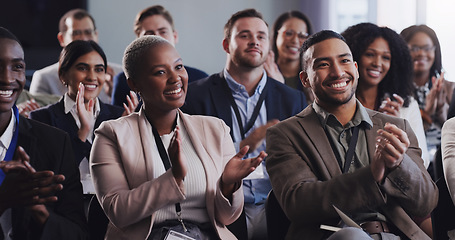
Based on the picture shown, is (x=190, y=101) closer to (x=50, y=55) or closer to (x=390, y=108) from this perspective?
(x=390, y=108)

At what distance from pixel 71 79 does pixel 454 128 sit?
2.11 m

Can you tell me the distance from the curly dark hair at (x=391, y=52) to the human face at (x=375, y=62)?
2 centimetres

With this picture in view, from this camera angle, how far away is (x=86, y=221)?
8.11 ft

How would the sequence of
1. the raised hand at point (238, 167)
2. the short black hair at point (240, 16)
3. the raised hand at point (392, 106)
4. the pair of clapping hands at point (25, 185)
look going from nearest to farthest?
the pair of clapping hands at point (25, 185)
the raised hand at point (238, 167)
the raised hand at point (392, 106)
the short black hair at point (240, 16)

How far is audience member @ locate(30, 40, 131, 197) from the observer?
11.3ft

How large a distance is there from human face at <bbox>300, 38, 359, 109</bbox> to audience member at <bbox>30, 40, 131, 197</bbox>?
1309 millimetres

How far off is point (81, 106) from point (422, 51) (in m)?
2.44

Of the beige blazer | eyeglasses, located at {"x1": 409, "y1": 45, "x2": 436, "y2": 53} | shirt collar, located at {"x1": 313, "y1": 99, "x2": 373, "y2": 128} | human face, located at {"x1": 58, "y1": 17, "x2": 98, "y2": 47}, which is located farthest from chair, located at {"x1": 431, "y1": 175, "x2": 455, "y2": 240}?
human face, located at {"x1": 58, "y1": 17, "x2": 98, "y2": 47}

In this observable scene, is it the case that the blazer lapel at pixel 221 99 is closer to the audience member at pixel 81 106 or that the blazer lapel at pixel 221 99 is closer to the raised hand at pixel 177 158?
the audience member at pixel 81 106

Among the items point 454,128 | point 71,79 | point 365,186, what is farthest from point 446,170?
point 71,79

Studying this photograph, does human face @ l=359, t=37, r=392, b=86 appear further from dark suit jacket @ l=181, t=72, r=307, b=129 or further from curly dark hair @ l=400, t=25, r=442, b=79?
curly dark hair @ l=400, t=25, r=442, b=79

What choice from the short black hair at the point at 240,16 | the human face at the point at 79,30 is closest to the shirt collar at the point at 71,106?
the short black hair at the point at 240,16

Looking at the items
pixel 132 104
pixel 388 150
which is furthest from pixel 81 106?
pixel 388 150

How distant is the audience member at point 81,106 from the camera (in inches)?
135
